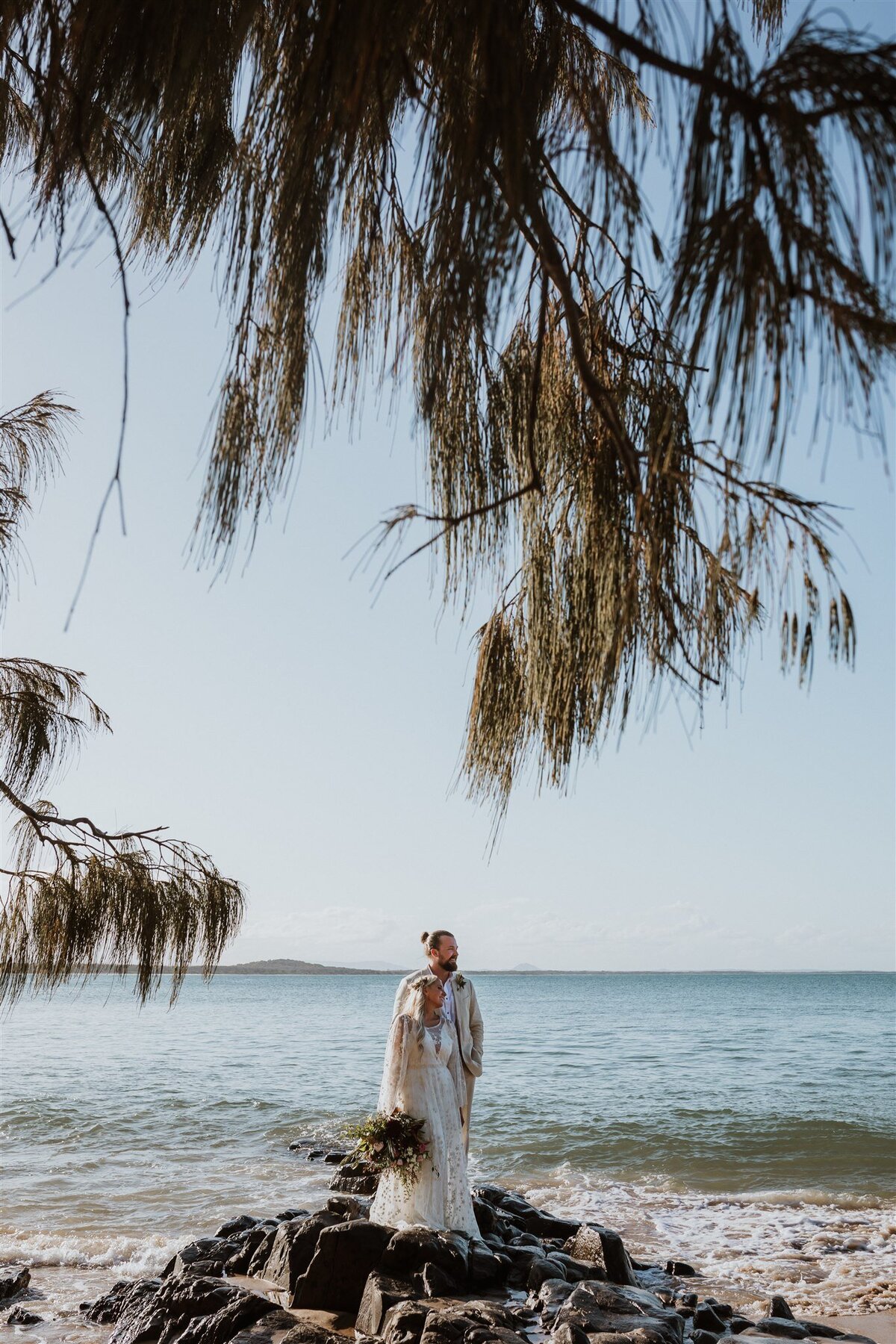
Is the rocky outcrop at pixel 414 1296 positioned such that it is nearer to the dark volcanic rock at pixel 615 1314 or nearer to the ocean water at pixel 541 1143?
the dark volcanic rock at pixel 615 1314

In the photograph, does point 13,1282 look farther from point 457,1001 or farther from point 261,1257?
point 457,1001

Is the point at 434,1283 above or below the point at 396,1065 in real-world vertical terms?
below

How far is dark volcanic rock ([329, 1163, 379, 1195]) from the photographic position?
32.6ft

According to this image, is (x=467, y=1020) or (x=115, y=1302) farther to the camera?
(x=467, y=1020)

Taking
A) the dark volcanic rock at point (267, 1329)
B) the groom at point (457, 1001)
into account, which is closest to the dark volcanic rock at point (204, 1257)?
the dark volcanic rock at point (267, 1329)

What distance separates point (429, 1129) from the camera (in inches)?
232

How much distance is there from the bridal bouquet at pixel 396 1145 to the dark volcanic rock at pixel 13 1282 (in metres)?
2.61

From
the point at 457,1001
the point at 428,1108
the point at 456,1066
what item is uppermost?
the point at 457,1001

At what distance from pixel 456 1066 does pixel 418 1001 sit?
0.52 m

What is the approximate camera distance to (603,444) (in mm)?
2002

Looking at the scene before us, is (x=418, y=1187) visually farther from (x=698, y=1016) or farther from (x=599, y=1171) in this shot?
(x=698, y=1016)

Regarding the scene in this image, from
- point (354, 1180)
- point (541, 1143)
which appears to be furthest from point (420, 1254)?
point (541, 1143)

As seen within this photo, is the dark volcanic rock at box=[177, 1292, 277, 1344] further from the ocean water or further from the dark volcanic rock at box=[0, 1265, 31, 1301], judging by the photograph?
the dark volcanic rock at box=[0, 1265, 31, 1301]

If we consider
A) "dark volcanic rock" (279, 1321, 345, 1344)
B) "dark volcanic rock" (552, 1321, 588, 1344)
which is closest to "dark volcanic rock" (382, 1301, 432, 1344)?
"dark volcanic rock" (279, 1321, 345, 1344)
